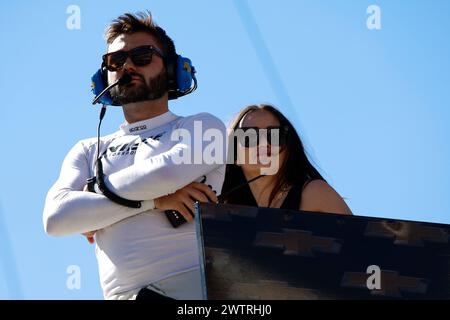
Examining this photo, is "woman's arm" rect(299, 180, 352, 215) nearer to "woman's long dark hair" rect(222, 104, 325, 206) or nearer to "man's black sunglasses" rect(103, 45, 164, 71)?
"woman's long dark hair" rect(222, 104, 325, 206)

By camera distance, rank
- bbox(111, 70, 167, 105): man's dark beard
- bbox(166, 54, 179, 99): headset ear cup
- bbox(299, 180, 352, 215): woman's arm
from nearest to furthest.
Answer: bbox(299, 180, 352, 215): woman's arm
bbox(111, 70, 167, 105): man's dark beard
bbox(166, 54, 179, 99): headset ear cup

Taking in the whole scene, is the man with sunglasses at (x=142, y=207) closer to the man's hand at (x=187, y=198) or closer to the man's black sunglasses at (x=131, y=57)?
the man's hand at (x=187, y=198)

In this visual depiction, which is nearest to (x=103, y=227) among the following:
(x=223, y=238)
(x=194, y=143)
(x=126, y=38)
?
(x=194, y=143)

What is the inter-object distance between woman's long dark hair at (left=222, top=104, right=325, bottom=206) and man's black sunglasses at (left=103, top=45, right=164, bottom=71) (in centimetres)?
64

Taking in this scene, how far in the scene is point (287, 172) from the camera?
15.9ft

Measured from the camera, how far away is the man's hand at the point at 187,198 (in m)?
4.48

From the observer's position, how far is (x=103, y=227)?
15.0ft

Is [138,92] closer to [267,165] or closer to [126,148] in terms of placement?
[126,148]

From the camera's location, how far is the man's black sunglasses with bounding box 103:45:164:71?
5.14 meters

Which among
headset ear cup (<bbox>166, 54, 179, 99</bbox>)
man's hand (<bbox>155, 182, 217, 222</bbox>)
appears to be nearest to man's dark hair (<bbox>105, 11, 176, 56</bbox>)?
headset ear cup (<bbox>166, 54, 179, 99</bbox>)

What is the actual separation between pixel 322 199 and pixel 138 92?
1.20 meters
